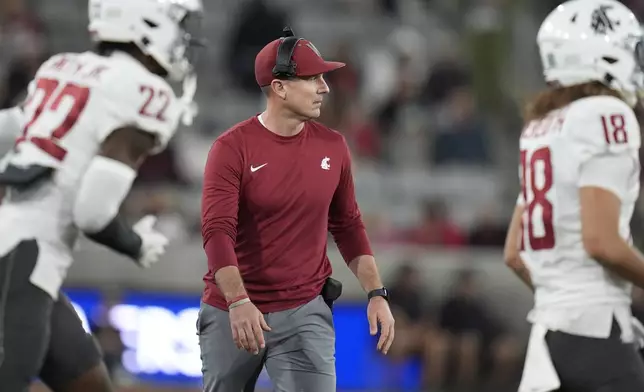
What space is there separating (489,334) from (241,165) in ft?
17.5

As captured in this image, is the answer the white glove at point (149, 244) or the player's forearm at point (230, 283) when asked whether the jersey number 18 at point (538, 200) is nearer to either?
the player's forearm at point (230, 283)

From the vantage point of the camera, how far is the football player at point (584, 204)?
4.43m

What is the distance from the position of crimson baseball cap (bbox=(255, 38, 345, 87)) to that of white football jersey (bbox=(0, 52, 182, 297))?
28.6 inches

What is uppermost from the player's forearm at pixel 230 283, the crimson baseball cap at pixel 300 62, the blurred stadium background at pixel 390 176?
the crimson baseball cap at pixel 300 62

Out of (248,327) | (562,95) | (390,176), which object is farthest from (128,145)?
(390,176)

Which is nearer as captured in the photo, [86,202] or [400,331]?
[86,202]

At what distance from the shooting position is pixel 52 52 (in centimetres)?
1231

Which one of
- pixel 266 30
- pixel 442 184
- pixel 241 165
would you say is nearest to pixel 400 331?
pixel 442 184

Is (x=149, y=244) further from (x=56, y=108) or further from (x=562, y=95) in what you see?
(x=562, y=95)

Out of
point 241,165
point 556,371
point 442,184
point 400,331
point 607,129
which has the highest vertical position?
point 607,129

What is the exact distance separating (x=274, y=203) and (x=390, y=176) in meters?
6.39

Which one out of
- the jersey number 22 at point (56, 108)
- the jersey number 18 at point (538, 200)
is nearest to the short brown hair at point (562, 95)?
the jersey number 18 at point (538, 200)

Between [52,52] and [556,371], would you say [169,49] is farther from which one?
[52,52]

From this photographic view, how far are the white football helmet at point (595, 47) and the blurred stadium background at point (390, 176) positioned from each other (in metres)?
3.87
